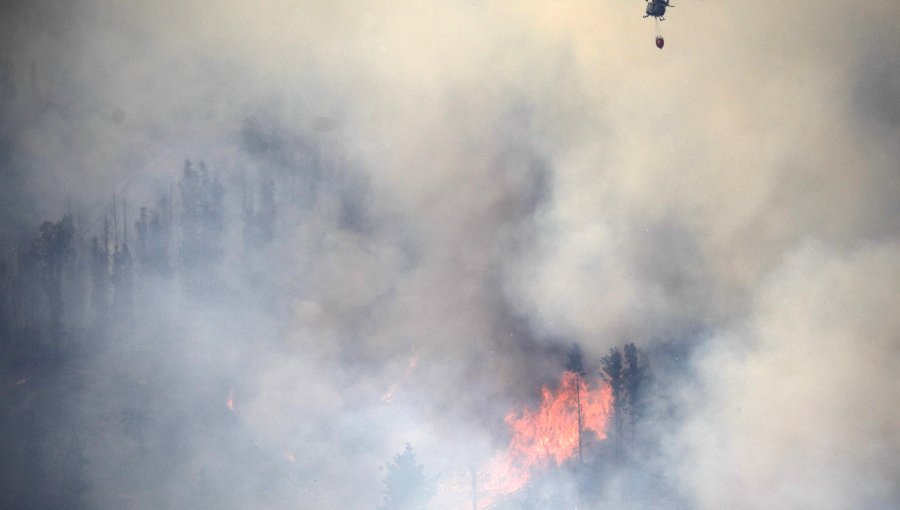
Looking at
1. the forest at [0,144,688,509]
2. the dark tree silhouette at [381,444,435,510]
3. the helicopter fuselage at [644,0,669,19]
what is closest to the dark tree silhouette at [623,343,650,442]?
the forest at [0,144,688,509]

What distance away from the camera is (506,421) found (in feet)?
175

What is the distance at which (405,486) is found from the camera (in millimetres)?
46938

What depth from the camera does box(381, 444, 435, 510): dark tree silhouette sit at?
154ft

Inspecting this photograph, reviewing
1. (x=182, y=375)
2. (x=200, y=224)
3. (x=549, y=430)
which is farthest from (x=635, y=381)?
(x=200, y=224)

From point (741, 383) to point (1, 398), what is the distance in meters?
60.4

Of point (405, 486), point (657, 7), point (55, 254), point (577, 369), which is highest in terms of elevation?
point (657, 7)

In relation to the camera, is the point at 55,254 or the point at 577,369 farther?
the point at 55,254

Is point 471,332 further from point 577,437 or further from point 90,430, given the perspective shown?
point 90,430

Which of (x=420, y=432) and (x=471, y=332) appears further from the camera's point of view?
(x=471, y=332)

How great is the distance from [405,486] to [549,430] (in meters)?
13.7

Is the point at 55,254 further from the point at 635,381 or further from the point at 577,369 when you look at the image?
the point at 635,381

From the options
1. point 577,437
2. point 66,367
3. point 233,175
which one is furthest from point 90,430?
point 577,437

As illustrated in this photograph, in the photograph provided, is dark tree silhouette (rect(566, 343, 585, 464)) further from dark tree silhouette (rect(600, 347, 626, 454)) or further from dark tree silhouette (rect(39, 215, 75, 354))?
dark tree silhouette (rect(39, 215, 75, 354))

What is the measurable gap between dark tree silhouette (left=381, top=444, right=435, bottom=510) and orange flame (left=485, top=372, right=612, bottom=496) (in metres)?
6.65
